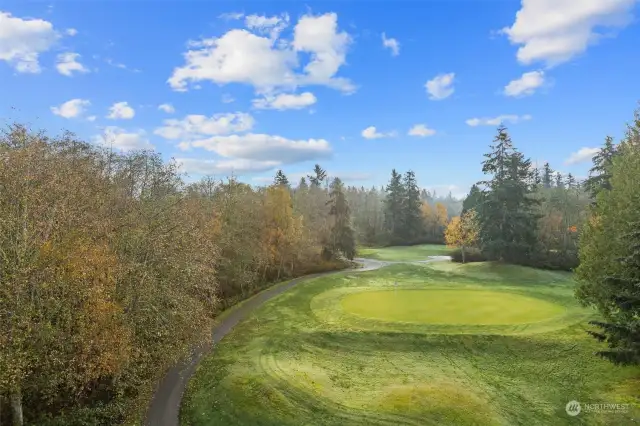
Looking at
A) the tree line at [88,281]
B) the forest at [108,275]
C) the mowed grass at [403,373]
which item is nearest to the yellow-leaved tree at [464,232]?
the mowed grass at [403,373]

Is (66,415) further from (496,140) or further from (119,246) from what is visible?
(496,140)

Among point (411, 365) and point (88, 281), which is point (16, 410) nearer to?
point (88, 281)

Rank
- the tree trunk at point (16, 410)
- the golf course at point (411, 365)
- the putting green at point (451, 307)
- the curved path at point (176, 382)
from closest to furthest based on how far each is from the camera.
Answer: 1. the tree trunk at point (16, 410)
2. the golf course at point (411, 365)
3. the curved path at point (176, 382)
4. the putting green at point (451, 307)

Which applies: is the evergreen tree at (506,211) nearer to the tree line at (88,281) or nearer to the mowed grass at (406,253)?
the mowed grass at (406,253)

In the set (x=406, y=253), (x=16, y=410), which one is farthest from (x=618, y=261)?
(x=406, y=253)

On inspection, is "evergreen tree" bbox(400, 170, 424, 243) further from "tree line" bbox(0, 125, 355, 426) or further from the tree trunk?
the tree trunk

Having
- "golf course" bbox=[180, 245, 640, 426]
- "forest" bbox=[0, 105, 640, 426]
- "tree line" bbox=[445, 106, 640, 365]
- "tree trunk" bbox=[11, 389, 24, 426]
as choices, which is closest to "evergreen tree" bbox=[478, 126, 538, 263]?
"tree line" bbox=[445, 106, 640, 365]

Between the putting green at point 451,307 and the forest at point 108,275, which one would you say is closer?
the forest at point 108,275
